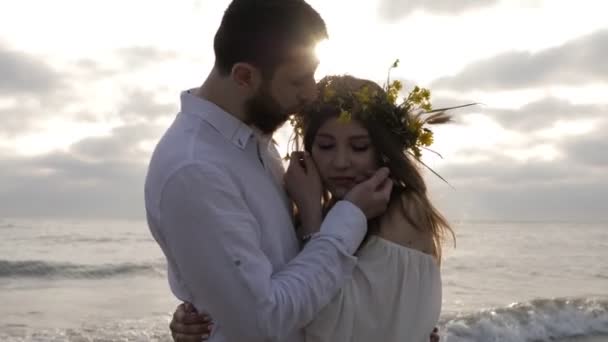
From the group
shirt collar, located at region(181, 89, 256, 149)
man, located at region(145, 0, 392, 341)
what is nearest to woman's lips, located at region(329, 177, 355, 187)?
man, located at region(145, 0, 392, 341)

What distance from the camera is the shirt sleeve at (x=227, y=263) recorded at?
7.63 ft

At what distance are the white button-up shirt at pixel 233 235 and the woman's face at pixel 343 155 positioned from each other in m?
0.71

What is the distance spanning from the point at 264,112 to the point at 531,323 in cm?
1059

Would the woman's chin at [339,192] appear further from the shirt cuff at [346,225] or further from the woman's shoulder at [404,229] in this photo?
the shirt cuff at [346,225]

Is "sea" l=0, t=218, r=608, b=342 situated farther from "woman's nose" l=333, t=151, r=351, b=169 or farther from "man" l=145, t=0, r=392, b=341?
"man" l=145, t=0, r=392, b=341

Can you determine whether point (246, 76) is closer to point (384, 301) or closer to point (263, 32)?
point (263, 32)

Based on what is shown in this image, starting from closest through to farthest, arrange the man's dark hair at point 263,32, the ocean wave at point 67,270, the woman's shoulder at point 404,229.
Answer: the man's dark hair at point 263,32
the woman's shoulder at point 404,229
the ocean wave at point 67,270

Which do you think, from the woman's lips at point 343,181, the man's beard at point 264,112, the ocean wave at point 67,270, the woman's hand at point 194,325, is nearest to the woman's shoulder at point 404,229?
the woman's lips at point 343,181

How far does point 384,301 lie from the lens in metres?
3.16

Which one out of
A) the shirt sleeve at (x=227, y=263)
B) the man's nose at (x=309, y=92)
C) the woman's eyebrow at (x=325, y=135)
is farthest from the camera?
the woman's eyebrow at (x=325, y=135)

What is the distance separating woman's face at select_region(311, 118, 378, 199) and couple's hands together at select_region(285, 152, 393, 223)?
17 cm

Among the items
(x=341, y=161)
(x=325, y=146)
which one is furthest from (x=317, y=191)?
(x=325, y=146)

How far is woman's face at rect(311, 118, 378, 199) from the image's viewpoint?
3.54 m

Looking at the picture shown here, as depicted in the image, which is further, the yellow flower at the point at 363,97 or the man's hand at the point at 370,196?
the yellow flower at the point at 363,97
